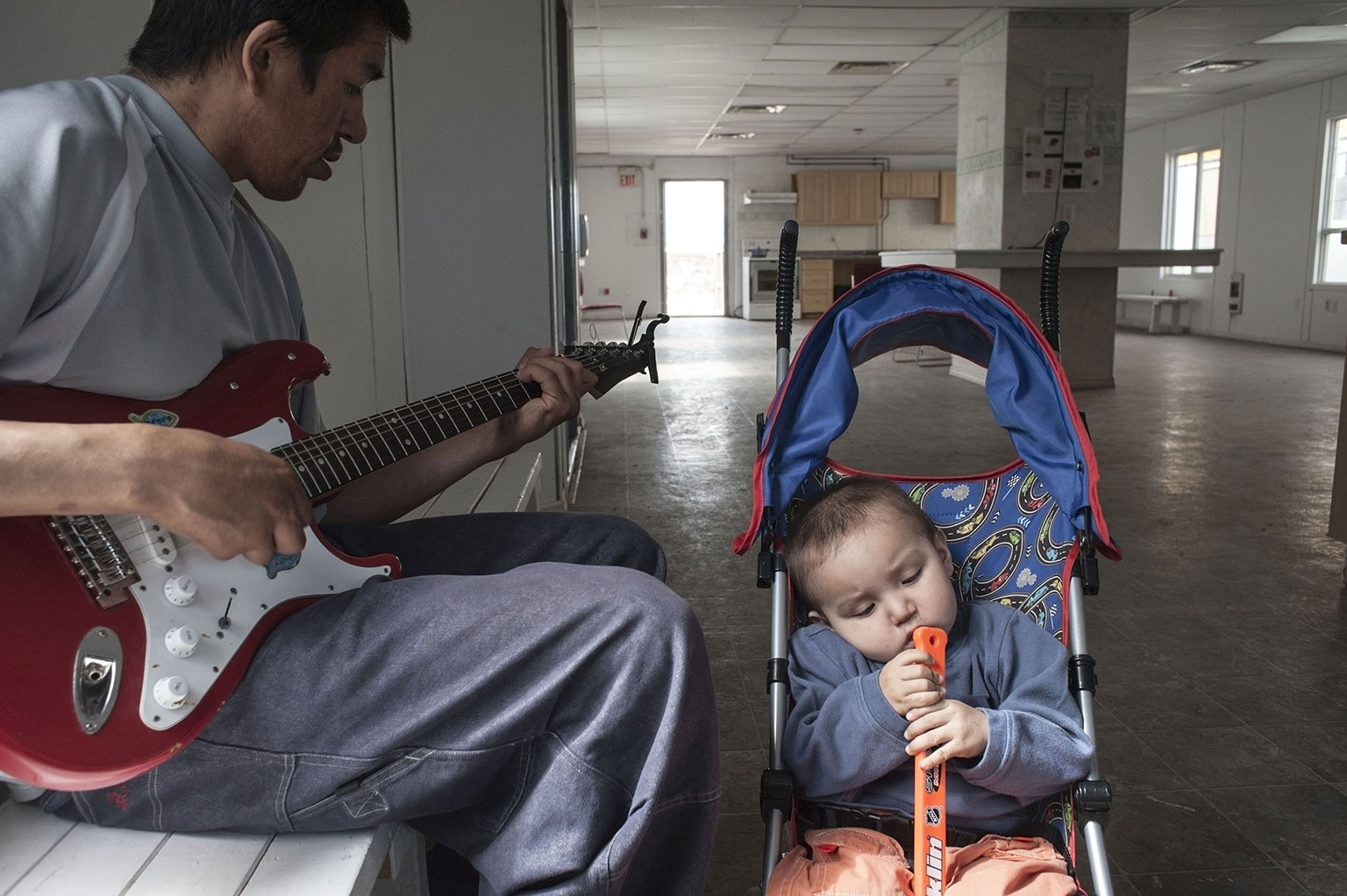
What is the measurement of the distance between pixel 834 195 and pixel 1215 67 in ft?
23.8

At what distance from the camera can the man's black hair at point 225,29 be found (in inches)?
43.9

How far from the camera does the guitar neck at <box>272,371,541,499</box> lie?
3.99 feet

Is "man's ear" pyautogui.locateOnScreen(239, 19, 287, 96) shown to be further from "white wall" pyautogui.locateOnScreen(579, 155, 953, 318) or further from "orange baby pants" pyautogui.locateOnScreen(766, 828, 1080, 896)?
"white wall" pyautogui.locateOnScreen(579, 155, 953, 318)

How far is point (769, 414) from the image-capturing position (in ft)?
5.33

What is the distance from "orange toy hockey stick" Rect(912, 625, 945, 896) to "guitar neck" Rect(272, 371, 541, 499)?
30.1 inches

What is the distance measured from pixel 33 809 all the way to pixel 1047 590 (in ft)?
4.43

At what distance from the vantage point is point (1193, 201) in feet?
41.4

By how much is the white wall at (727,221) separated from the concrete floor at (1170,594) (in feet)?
31.4

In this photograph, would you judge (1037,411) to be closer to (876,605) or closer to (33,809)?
(876,605)

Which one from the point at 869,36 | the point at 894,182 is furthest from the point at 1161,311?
the point at 869,36

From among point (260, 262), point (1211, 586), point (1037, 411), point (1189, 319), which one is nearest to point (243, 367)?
point (260, 262)

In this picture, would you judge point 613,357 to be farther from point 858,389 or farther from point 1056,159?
point 1056,159

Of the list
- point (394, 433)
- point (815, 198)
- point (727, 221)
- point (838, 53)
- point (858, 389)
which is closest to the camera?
point (394, 433)

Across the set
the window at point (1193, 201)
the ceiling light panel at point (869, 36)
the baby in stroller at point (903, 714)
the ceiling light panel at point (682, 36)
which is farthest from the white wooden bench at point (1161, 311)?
the baby in stroller at point (903, 714)
